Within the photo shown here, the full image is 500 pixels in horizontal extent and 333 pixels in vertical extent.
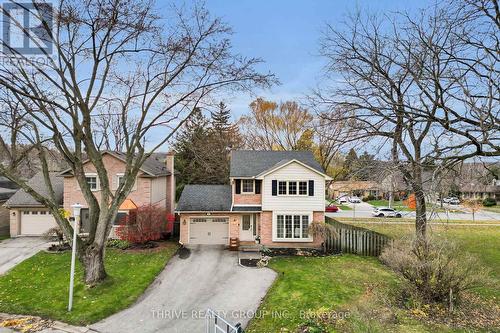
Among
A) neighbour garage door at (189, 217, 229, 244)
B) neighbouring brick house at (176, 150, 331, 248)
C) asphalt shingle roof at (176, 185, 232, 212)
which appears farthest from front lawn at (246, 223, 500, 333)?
asphalt shingle roof at (176, 185, 232, 212)

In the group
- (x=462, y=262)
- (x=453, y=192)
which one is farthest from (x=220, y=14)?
(x=462, y=262)

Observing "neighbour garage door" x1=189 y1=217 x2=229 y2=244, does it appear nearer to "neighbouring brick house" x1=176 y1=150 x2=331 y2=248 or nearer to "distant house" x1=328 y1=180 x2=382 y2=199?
"neighbouring brick house" x1=176 y1=150 x2=331 y2=248

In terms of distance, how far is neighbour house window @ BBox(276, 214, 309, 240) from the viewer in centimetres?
2045

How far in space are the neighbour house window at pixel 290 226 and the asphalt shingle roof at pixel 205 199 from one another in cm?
342

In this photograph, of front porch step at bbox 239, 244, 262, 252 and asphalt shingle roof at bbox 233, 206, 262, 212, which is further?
asphalt shingle roof at bbox 233, 206, 262, 212

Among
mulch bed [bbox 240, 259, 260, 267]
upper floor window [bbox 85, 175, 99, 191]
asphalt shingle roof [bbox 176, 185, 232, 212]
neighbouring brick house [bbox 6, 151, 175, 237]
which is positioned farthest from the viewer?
upper floor window [bbox 85, 175, 99, 191]

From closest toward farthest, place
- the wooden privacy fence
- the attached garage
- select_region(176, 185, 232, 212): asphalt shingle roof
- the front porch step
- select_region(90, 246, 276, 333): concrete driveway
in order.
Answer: select_region(90, 246, 276, 333): concrete driveway < the wooden privacy fence < the front porch step < select_region(176, 185, 232, 212): asphalt shingle roof < the attached garage

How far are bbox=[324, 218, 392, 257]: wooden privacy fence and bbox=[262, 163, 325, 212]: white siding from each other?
198 centimetres

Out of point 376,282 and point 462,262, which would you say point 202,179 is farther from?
point 462,262

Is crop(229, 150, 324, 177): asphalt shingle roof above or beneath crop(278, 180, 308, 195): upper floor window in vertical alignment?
above

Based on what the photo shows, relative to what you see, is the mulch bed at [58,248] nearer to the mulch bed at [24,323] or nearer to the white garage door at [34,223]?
the white garage door at [34,223]

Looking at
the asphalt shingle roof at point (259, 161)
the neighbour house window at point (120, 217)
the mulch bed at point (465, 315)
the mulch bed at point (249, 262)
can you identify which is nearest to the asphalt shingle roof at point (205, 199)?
the asphalt shingle roof at point (259, 161)

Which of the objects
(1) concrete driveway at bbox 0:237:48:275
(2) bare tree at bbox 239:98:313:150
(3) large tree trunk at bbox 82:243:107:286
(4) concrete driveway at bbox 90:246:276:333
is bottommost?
(4) concrete driveway at bbox 90:246:276:333

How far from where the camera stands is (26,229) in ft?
76.1
